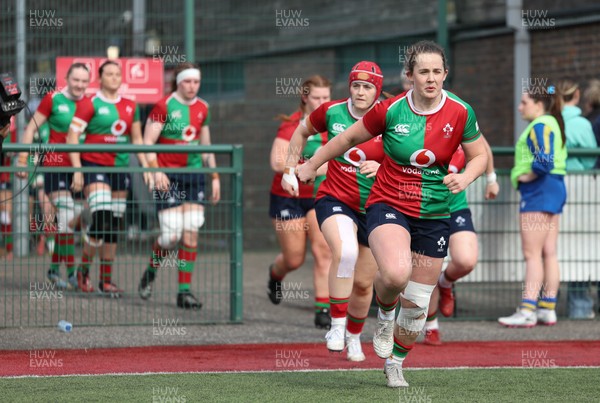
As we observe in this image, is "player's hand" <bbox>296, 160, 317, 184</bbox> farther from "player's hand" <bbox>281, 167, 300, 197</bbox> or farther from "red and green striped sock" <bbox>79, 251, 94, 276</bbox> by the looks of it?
"red and green striped sock" <bbox>79, 251, 94, 276</bbox>

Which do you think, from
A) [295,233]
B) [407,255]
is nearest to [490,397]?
[407,255]

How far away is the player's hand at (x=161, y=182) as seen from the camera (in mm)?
9953

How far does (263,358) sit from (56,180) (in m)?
2.48

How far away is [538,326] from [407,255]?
13.4 feet

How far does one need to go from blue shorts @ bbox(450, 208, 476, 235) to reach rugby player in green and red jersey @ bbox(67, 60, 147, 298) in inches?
108

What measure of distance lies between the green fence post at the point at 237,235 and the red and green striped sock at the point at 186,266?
1.43ft

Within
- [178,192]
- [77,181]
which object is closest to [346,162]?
[178,192]

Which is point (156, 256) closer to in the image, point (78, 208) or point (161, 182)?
point (161, 182)

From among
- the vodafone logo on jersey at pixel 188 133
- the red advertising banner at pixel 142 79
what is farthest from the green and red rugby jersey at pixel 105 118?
the red advertising banner at pixel 142 79

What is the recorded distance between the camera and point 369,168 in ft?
26.6

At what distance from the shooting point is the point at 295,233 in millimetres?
10312

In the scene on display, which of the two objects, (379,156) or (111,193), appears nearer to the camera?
(379,156)

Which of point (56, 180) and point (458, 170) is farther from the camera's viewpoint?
point (56, 180)

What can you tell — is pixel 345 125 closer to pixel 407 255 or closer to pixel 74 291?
pixel 407 255
